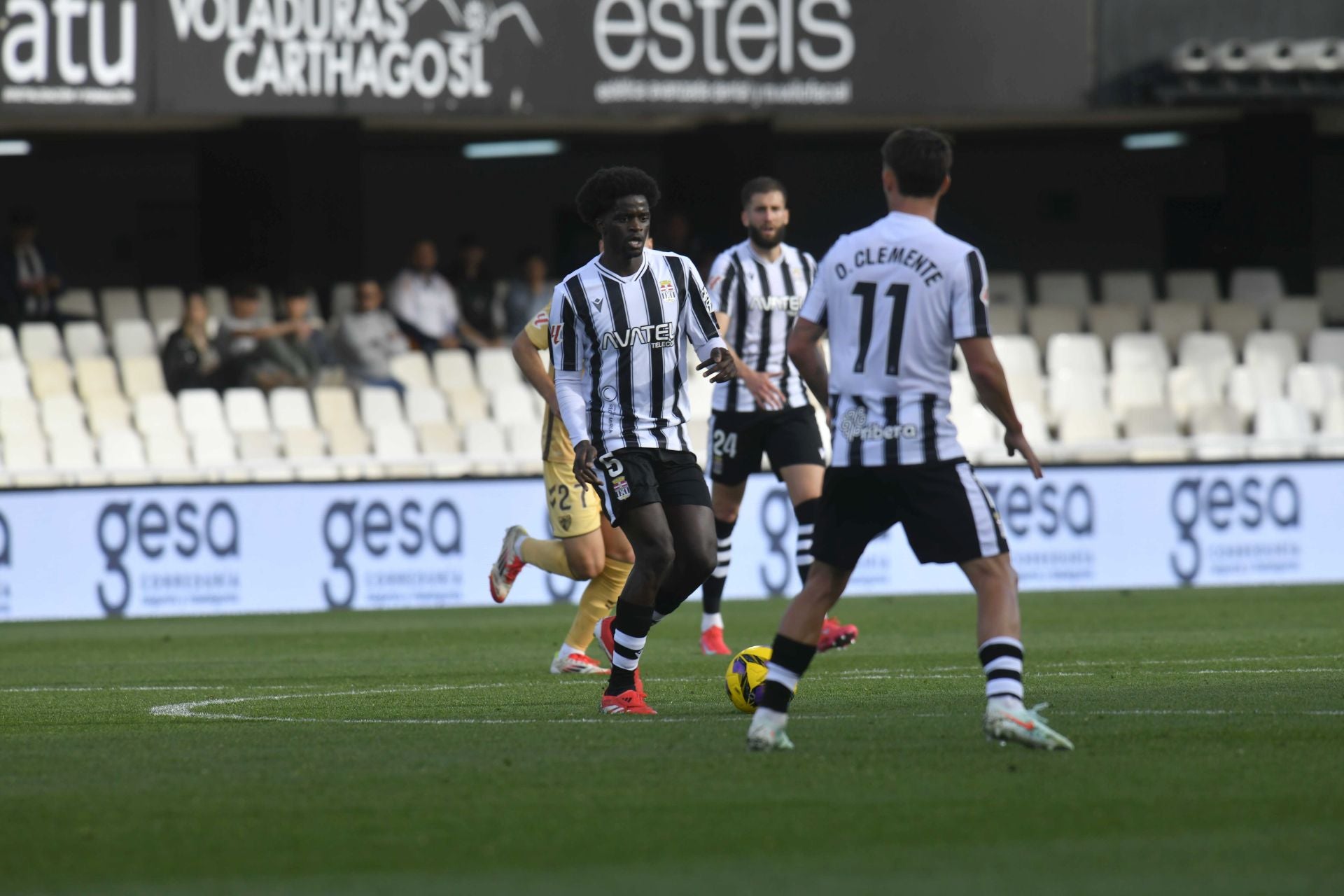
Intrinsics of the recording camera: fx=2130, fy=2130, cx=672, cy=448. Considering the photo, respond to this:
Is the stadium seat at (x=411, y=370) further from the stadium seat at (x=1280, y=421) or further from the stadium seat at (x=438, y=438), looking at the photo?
the stadium seat at (x=1280, y=421)

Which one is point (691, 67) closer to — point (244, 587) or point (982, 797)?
point (244, 587)

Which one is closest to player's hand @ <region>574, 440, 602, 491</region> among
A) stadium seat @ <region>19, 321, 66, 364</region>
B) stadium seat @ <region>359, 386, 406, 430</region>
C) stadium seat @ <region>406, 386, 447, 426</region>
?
stadium seat @ <region>359, 386, 406, 430</region>

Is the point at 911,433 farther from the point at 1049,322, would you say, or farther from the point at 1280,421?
the point at 1049,322

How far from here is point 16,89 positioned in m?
18.7

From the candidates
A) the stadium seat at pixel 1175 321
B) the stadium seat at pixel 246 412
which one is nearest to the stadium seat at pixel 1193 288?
the stadium seat at pixel 1175 321

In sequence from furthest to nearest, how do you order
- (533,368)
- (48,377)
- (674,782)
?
(48,377), (533,368), (674,782)

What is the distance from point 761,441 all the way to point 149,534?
6334 millimetres

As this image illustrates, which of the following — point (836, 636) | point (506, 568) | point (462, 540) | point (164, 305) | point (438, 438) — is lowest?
point (836, 636)

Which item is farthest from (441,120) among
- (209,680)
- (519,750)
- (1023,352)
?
(519,750)

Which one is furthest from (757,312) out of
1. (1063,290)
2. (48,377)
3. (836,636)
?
(1063,290)

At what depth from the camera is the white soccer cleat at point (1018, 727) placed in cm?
660

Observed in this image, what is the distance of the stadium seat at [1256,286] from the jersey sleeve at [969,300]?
17.3 metres

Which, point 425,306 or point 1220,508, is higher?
point 425,306

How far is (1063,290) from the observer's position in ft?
77.7
